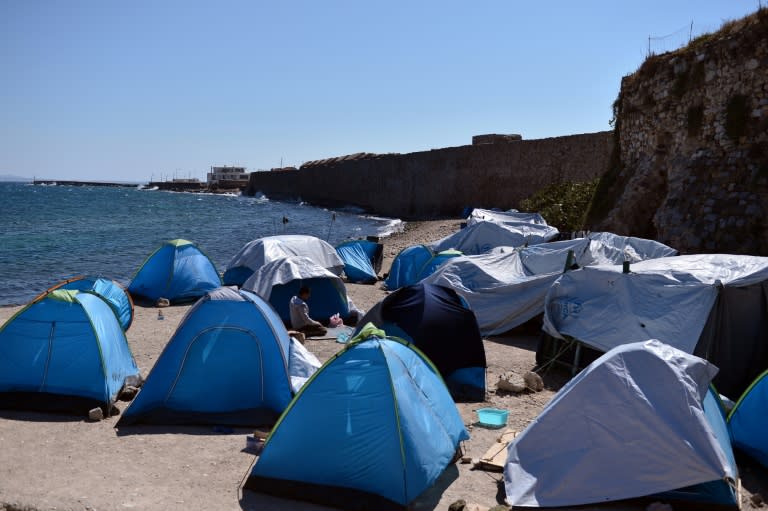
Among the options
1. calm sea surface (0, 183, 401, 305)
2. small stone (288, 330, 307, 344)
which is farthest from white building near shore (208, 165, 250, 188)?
small stone (288, 330, 307, 344)

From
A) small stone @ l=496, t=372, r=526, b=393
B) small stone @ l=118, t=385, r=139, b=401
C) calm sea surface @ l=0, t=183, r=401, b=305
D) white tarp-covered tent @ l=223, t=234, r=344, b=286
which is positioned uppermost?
white tarp-covered tent @ l=223, t=234, r=344, b=286

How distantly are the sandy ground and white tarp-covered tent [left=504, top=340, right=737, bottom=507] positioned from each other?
0.27 meters

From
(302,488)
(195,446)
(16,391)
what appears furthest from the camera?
(16,391)

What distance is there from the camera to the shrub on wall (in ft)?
72.5

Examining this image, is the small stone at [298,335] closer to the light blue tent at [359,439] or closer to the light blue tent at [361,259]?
the light blue tent at [359,439]

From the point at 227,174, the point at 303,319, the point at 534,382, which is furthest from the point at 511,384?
the point at 227,174

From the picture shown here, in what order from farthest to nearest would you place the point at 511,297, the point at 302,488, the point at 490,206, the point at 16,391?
the point at 490,206, the point at 511,297, the point at 16,391, the point at 302,488

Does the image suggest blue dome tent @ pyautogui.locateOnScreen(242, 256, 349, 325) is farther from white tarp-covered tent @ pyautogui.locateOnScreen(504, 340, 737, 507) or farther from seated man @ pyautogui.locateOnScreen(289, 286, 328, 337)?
white tarp-covered tent @ pyautogui.locateOnScreen(504, 340, 737, 507)

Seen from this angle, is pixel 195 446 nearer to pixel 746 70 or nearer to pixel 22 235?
pixel 746 70

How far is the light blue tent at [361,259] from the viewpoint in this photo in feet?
61.0

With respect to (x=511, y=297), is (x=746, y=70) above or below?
above

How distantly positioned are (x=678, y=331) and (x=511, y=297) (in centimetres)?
396

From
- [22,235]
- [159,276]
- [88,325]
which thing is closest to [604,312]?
[88,325]

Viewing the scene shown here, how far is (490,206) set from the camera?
3984 centimetres
